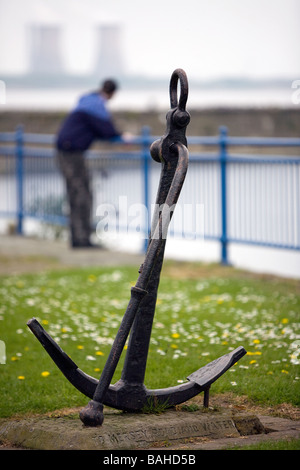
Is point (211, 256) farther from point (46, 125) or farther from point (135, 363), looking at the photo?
point (46, 125)

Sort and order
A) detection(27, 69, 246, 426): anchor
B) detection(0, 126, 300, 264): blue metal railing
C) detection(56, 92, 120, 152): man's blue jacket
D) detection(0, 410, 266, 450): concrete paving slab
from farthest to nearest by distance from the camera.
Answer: detection(56, 92, 120, 152): man's blue jacket → detection(0, 126, 300, 264): blue metal railing → detection(27, 69, 246, 426): anchor → detection(0, 410, 266, 450): concrete paving slab

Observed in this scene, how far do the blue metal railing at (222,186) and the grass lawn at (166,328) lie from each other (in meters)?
0.66

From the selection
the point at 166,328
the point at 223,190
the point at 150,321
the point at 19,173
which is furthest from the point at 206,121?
the point at 150,321

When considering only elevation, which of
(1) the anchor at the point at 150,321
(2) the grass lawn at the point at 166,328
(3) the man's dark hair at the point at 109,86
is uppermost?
→ (3) the man's dark hair at the point at 109,86

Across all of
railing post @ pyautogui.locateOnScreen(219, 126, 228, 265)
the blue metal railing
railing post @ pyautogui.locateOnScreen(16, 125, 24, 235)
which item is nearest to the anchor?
the blue metal railing

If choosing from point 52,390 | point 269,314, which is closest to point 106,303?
point 269,314

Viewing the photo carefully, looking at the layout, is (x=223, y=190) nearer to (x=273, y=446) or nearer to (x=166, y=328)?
(x=166, y=328)

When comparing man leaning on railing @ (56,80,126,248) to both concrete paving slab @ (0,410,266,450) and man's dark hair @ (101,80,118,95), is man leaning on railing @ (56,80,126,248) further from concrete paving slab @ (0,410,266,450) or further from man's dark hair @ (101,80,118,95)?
concrete paving slab @ (0,410,266,450)

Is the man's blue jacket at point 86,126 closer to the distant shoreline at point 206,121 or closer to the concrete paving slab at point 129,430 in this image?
the concrete paving slab at point 129,430

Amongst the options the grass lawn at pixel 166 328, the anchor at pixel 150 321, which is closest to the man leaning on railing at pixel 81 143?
the grass lawn at pixel 166 328

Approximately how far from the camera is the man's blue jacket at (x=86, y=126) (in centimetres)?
1199

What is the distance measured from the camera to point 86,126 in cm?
1216

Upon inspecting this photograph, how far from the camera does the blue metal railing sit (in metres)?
10.3

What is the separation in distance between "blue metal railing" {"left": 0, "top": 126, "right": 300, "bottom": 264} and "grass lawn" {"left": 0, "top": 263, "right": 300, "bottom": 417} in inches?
26.2
